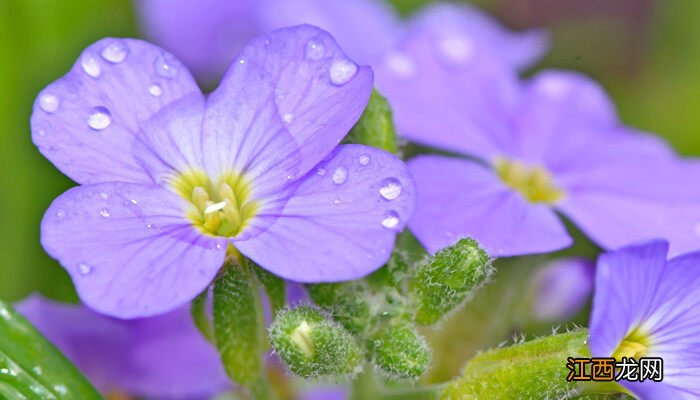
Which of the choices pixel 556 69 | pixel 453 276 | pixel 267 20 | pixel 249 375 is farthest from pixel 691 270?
pixel 556 69

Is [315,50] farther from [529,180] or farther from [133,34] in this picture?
[133,34]

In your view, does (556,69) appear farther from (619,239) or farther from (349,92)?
(349,92)

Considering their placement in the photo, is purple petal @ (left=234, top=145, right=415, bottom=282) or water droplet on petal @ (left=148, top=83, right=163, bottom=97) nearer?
purple petal @ (left=234, top=145, right=415, bottom=282)

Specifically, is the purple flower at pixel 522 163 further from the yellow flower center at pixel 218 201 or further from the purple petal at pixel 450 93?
the yellow flower center at pixel 218 201

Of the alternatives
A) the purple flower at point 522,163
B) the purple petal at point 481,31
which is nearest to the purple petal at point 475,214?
the purple flower at point 522,163

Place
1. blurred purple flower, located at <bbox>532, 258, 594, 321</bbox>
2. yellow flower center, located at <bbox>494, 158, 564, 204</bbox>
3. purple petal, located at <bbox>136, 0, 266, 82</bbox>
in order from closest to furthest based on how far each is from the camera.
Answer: yellow flower center, located at <bbox>494, 158, 564, 204</bbox> → blurred purple flower, located at <bbox>532, 258, 594, 321</bbox> → purple petal, located at <bbox>136, 0, 266, 82</bbox>

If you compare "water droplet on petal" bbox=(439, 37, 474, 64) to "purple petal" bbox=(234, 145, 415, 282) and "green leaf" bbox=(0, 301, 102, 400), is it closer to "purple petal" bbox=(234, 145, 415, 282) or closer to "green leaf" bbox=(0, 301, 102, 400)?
"purple petal" bbox=(234, 145, 415, 282)

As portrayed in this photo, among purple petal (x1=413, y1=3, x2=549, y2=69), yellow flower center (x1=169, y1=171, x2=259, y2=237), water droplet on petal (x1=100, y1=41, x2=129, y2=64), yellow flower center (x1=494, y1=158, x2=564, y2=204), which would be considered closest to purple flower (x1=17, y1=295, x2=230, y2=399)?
yellow flower center (x1=169, y1=171, x2=259, y2=237)

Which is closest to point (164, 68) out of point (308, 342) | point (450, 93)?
point (308, 342)
